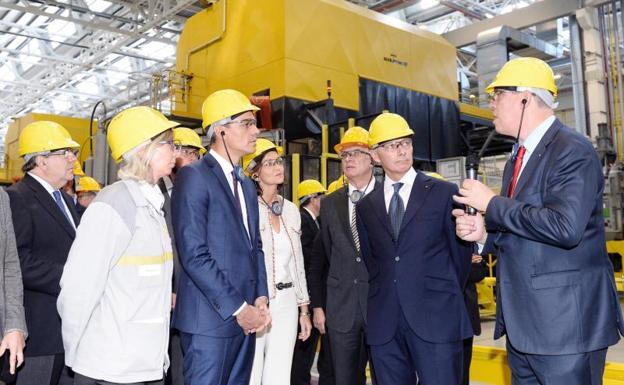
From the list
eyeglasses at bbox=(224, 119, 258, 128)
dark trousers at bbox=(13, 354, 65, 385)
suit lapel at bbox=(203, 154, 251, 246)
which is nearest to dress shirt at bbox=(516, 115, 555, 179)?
suit lapel at bbox=(203, 154, 251, 246)

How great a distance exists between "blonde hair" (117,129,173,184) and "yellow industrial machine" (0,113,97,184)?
7265mm

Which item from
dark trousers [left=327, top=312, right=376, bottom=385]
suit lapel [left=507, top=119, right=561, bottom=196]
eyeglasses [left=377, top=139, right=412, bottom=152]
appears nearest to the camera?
suit lapel [left=507, top=119, right=561, bottom=196]

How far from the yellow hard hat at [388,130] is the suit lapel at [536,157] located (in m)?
0.98

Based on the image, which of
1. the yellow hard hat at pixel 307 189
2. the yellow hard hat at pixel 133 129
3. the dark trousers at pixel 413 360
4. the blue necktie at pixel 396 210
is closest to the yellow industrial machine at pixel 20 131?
the yellow hard hat at pixel 307 189

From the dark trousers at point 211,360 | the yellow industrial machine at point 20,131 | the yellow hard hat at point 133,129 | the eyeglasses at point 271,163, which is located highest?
the yellow industrial machine at point 20,131

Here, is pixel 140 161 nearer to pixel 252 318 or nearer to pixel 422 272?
pixel 252 318

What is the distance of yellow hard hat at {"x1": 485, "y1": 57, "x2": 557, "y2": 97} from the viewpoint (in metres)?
2.15

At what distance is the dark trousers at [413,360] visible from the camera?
8.35 feet

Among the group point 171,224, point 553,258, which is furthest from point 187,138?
point 553,258

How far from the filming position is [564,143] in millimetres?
1988

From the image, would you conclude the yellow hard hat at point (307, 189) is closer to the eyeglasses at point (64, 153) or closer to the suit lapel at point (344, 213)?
the suit lapel at point (344, 213)

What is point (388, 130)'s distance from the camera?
3018 mm

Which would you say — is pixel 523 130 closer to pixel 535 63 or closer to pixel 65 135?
pixel 535 63

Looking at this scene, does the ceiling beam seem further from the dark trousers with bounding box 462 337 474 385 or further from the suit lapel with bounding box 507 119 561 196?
the suit lapel with bounding box 507 119 561 196
